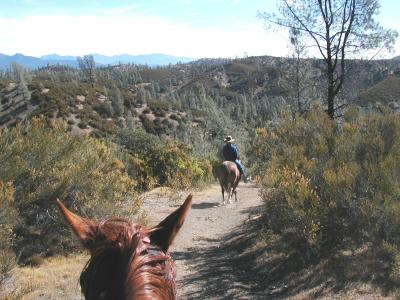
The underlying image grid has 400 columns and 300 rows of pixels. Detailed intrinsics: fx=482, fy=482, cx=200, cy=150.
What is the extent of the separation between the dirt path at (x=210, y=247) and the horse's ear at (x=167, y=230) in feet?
21.4

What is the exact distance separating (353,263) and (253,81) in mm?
188403

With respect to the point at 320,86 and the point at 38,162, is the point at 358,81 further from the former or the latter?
the point at 38,162

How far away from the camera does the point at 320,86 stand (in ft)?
51.2

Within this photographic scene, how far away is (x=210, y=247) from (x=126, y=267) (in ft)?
32.5

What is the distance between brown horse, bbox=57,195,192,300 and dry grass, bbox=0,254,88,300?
6174 mm

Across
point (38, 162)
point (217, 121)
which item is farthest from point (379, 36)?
point (217, 121)

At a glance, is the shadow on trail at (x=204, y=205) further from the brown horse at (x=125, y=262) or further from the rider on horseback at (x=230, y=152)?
the brown horse at (x=125, y=262)

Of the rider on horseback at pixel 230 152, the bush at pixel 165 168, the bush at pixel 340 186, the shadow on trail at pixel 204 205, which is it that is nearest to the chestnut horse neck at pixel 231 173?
the rider on horseback at pixel 230 152

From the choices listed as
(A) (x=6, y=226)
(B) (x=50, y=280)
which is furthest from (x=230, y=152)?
(A) (x=6, y=226)

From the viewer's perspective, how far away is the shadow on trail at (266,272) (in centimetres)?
754

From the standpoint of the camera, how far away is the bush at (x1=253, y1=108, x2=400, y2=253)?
24.7 ft

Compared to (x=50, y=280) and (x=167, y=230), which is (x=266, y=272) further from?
(x=167, y=230)

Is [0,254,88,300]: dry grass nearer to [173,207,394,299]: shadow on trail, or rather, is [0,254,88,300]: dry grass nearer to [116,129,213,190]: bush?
[173,207,394,299]: shadow on trail

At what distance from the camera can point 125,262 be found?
144 cm
